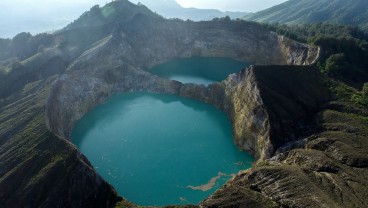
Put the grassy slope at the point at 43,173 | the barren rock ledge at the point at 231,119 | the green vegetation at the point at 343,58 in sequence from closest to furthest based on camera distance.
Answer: the barren rock ledge at the point at 231,119 < the grassy slope at the point at 43,173 < the green vegetation at the point at 343,58

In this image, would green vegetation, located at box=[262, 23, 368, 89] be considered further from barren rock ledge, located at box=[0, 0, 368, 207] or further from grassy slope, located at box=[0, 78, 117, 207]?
grassy slope, located at box=[0, 78, 117, 207]

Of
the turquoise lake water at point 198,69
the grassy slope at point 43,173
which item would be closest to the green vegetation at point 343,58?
the turquoise lake water at point 198,69

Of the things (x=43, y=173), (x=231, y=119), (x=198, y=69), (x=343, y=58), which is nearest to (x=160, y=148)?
(x=231, y=119)

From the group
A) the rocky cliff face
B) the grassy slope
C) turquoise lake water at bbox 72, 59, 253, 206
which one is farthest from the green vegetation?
the grassy slope

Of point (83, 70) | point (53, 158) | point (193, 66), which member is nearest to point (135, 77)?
point (83, 70)

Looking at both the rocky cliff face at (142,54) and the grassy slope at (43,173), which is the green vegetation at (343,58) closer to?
the rocky cliff face at (142,54)

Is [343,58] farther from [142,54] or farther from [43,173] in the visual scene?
[43,173]
